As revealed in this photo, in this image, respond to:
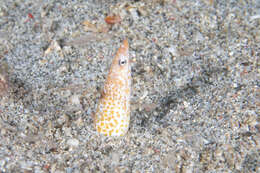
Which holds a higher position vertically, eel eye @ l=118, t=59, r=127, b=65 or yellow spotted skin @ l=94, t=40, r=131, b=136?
eel eye @ l=118, t=59, r=127, b=65

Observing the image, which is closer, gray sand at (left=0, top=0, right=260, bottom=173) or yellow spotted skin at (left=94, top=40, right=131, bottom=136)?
yellow spotted skin at (left=94, top=40, right=131, bottom=136)

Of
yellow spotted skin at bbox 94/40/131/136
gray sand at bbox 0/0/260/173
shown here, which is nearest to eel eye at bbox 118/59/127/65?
yellow spotted skin at bbox 94/40/131/136

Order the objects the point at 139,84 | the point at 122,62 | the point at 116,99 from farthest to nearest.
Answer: the point at 139,84
the point at 116,99
the point at 122,62

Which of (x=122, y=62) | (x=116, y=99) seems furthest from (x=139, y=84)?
(x=122, y=62)

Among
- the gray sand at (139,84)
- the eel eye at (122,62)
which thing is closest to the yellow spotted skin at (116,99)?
the eel eye at (122,62)

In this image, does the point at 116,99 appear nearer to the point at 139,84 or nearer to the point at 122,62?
the point at 122,62

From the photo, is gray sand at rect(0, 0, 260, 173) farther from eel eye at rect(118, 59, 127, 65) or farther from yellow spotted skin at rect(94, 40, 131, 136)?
eel eye at rect(118, 59, 127, 65)

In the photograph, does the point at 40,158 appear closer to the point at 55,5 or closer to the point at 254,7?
the point at 55,5
